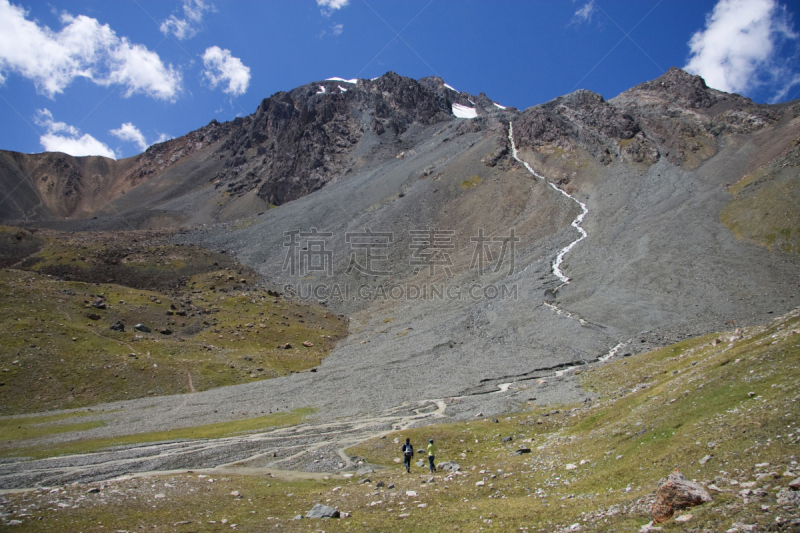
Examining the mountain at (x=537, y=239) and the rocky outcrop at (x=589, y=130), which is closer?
the mountain at (x=537, y=239)

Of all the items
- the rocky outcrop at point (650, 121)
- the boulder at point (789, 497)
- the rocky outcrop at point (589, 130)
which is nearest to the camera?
the boulder at point (789, 497)

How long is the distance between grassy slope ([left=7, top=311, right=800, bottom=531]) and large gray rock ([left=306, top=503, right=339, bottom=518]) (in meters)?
0.60

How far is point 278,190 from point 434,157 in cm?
7722

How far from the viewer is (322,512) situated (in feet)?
58.6

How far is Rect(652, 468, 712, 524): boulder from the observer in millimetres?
11695

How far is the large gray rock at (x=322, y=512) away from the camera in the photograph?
58.1 ft

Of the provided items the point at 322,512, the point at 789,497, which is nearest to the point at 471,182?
the point at 322,512

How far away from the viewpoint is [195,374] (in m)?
61.4

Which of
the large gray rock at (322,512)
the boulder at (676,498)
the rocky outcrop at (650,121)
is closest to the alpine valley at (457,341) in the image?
the boulder at (676,498)

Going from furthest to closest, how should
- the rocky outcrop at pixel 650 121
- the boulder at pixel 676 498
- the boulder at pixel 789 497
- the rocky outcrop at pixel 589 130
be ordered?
the rocky outcrop at pixel 589 130
the rocky outcrop at pixel 650 121
the boulder at pixel 676 498
the boulder at pixel 789 497

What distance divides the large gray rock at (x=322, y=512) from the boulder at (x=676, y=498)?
11.6 metres

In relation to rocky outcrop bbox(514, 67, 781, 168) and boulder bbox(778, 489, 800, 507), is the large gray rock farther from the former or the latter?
rocky outcrop bbox(514, 67, 781, 168)

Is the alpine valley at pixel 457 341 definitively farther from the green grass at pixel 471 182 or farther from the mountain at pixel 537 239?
the green grass at pixel 471 182

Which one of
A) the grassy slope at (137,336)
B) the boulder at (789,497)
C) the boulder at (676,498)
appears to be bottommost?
the boulder at (676,498)
